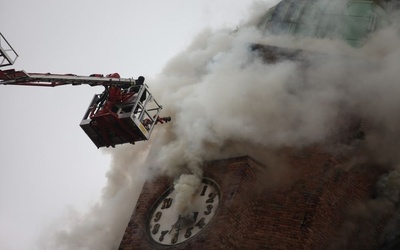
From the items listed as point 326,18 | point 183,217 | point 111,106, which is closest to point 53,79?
point 111,106

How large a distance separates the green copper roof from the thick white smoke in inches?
15.0

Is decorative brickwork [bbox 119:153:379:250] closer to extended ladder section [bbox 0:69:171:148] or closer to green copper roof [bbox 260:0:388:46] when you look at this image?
extended ladder section [bbox 0:69:171:148]

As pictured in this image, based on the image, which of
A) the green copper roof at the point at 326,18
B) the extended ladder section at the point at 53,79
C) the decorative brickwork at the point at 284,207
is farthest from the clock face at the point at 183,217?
the green copper roof at the point at 326,18

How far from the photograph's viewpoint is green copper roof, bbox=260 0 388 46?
1363 centimetres

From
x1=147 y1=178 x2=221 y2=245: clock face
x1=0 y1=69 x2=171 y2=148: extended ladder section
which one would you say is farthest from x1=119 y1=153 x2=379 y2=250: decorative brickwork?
x1=0 y1=69 x2=171 y2=148: extended ladder section

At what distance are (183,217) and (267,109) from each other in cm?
242

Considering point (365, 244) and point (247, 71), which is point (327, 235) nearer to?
point (365, 244)

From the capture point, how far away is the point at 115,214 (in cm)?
1306

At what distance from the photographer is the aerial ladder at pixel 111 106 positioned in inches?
464

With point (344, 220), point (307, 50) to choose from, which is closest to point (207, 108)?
point (307, 50)

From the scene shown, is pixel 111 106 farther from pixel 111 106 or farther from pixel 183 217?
pixel 183 217

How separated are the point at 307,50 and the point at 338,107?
1.63 metres

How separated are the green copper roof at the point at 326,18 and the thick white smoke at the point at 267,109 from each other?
38 centimetres

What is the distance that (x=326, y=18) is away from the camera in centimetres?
1418
